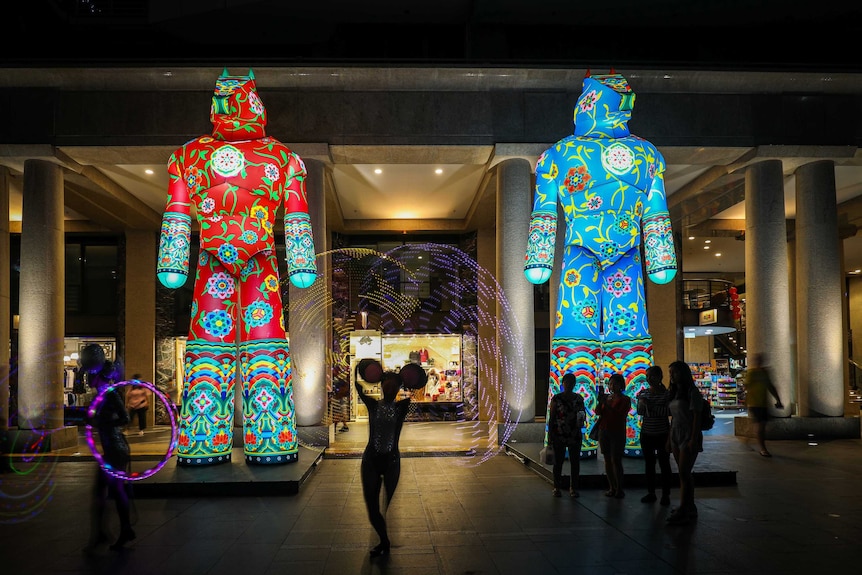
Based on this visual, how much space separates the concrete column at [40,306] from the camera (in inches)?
437

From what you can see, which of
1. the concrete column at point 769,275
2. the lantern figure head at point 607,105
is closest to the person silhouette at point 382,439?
the lantern figure head at point 607,105

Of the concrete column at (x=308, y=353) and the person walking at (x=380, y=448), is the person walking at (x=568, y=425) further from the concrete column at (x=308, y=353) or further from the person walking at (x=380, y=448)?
the concrete column at (x=308, y=353)

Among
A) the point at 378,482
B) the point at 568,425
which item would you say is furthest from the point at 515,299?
the point at 378,482

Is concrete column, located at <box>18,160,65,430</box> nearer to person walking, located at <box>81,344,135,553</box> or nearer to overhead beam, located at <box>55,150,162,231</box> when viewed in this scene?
overhead beam, located at <box>55,150,162,231</box>

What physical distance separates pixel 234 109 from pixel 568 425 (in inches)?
218

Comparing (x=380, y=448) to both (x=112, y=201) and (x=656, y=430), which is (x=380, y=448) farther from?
(x=112, y=201)

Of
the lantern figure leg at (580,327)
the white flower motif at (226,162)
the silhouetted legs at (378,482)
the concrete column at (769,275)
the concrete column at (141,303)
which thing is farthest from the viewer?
the concrete column at (141,303)

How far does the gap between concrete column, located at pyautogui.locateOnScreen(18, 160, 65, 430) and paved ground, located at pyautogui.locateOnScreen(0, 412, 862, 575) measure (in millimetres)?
2474

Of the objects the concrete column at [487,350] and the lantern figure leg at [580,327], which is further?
the concrete column at [487,350]

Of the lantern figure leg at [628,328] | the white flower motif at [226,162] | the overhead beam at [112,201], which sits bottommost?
the lantern figure leg at [628,328]

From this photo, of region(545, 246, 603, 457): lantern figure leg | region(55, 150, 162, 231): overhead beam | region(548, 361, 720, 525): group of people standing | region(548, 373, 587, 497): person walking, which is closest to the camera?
region(548, 361, 720, 525): group of people standing

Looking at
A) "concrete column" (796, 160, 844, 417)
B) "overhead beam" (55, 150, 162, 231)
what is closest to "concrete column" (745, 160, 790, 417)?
"concrete column" (796, 160, 844, 417)

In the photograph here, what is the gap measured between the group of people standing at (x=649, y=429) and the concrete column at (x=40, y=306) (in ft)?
27.4

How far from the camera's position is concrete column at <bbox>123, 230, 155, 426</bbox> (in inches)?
672
